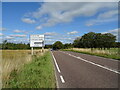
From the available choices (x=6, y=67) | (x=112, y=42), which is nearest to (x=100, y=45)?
(x=112, y=42)

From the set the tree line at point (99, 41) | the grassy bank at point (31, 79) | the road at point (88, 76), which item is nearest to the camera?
the grassy bank at point (31, 79)

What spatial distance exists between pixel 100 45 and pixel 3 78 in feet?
290

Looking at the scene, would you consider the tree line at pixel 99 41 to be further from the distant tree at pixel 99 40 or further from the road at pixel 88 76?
the road at pixel 88 76

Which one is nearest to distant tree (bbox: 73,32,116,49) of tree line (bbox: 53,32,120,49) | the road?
tree line (bbox: 53,32,120,49)

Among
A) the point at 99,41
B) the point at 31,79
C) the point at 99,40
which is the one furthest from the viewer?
the point at 99,40

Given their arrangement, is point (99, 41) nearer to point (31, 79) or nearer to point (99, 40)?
point (99, 40)

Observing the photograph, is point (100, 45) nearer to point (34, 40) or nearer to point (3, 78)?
point (34, 40)

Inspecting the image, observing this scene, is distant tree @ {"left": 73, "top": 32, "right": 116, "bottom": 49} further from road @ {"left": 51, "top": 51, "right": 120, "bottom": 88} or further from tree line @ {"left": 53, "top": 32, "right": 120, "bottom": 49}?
road @ {"left": 51, "top": 51, "right": 120, "bottom": 88}

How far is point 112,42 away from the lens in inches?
3438

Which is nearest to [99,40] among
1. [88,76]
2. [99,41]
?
[99,41]

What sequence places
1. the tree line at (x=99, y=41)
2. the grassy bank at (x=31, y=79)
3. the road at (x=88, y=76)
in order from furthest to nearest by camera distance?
the tree line at (x=99, y=41)
the road at (x=88, y=76)
the grassy bank at (x=31, y=79)

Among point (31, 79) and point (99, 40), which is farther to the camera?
point (99, 40)

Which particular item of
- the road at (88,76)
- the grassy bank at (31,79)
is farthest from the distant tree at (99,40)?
the grassy bank at (31,79)

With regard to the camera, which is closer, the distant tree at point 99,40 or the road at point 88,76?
the road at point 88,76
